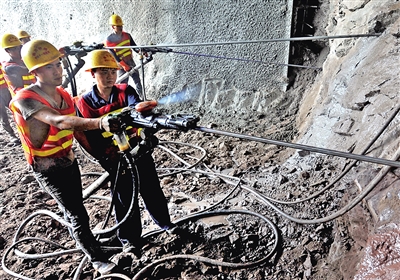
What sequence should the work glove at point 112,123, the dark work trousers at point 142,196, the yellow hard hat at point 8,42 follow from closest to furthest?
1. the work glove at point 112,123
2. the dark work trousers at point 142,196
3. the yellow hard hat at point 8,42

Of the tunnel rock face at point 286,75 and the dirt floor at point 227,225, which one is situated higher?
the tunnel rock face at point 286,75

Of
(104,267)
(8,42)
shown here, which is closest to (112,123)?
(104,267)

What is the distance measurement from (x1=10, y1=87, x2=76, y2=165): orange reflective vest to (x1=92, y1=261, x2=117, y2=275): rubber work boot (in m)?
0.98

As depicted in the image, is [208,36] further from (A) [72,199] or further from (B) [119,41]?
(A) [72,199]

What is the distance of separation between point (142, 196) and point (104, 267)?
673 mm

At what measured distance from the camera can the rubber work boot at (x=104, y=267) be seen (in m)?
2.69

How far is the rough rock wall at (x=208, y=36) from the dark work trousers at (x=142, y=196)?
11.0 feet

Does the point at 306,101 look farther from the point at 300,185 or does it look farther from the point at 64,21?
the point at 64,21

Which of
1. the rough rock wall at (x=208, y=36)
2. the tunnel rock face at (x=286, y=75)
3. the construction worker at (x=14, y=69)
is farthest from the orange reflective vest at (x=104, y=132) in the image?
the rough rock wall at (x=208, y=36)

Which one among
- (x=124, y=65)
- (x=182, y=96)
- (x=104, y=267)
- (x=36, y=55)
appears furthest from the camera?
(x=182, y=96)

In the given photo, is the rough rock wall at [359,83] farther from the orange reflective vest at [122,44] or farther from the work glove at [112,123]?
the orange reflective vest at [122,44]

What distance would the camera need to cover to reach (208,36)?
602 centimetres

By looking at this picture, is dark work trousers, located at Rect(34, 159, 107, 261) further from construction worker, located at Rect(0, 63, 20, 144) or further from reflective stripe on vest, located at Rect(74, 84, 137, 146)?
construction worker, located at Rect(0, 63, 20, 144)

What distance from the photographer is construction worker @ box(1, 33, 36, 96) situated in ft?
16.0
